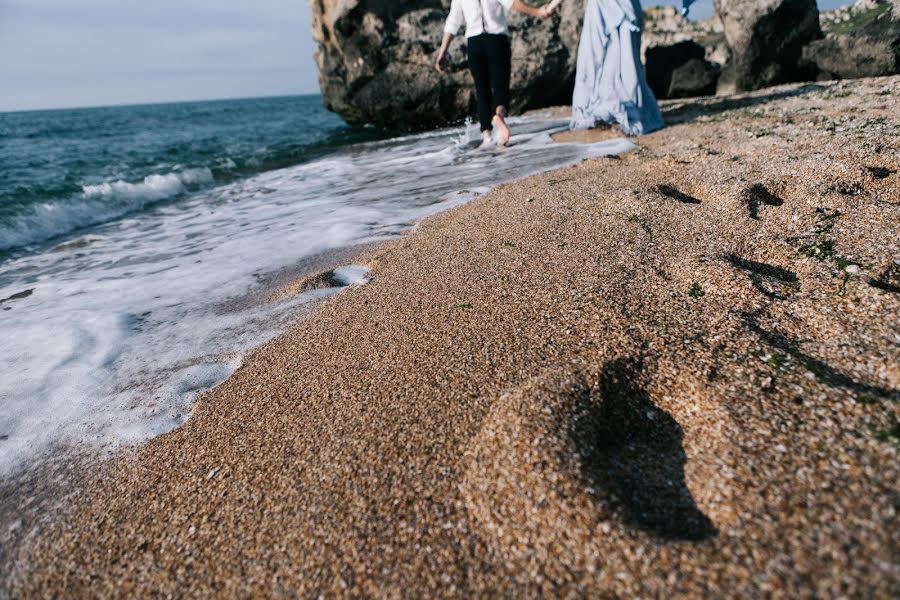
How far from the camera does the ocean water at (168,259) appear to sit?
6.83 feet

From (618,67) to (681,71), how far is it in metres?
4.95

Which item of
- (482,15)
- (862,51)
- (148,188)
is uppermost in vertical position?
(482,15)

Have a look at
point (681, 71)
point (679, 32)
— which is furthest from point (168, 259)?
point (679, 32)

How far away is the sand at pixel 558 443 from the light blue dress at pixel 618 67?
11.0 feet

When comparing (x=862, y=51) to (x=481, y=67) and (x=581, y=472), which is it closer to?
(x=481, y=67)

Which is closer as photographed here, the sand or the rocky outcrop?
the sand

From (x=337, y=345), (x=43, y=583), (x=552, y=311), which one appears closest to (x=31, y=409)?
(x=43, y=583)

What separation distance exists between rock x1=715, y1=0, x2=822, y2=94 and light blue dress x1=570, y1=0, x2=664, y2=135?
4.40 meters

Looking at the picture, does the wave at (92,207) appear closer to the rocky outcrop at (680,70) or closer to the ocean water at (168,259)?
the ocean water at (168,259)

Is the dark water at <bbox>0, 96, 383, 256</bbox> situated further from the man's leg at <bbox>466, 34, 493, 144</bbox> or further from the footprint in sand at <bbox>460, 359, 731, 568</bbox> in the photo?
the footprint in sand at <bbox>460, 359, 731, 568</bbox>

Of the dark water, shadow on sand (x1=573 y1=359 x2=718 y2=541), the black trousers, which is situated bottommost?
shadow on sand (x1=573 y1=359 x2=718 y2=541)

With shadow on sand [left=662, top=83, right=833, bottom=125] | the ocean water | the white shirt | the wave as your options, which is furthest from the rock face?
the white shirt

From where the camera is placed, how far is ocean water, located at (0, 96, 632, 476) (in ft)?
6.83

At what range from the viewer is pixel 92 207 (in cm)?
682
